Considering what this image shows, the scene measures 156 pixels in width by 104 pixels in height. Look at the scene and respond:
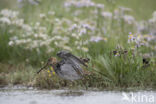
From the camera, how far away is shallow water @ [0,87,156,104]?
349cm

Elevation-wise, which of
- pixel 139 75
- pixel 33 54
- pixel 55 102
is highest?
pixel 33 54

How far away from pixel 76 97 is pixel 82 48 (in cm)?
159

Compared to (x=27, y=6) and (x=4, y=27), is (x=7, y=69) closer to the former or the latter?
(x=4, y=27)

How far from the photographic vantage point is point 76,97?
369 cm

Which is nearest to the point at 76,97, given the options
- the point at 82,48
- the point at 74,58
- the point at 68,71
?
the point at 68,71

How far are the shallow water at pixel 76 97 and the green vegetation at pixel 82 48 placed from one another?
32 cm

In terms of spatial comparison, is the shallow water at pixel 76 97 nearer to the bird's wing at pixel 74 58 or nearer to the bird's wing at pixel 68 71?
the bird's wing at pixel 68 71

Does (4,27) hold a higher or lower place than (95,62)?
higher

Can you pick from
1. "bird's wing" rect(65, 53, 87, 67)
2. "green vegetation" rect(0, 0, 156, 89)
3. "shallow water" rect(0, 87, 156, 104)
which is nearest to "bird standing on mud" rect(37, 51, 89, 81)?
"bird's wing" rect(65, 53, 87, 67)

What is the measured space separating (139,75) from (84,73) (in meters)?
0.87

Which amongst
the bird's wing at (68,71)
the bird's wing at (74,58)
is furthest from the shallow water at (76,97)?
the bird's wing at (74,58)

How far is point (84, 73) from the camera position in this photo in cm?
414

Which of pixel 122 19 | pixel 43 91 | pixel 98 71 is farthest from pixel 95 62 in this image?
pixel 122 19

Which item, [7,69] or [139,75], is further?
[7,69]
